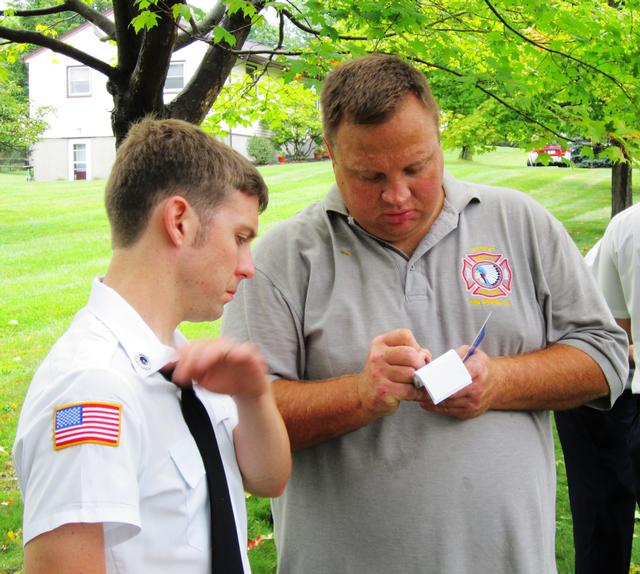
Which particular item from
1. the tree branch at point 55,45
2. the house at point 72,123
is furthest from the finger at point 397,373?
the house at point 72,123

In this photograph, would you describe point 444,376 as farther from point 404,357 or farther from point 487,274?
point 487,274

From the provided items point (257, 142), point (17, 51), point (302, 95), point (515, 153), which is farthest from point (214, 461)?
point (515, 153)

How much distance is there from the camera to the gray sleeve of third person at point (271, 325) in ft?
7.59

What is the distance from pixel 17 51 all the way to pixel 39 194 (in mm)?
20255

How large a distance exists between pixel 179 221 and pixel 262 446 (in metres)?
0.62

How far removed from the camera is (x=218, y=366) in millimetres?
1567

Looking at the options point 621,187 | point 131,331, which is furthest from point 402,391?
point 621,187

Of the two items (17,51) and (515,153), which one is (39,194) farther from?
(515,153)

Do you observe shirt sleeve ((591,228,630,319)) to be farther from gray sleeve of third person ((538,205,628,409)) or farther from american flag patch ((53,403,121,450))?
american flag patch ((53,403,121,450))

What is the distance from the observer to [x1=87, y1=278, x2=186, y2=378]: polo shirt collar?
173 cm

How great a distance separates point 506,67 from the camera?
470 centimetres

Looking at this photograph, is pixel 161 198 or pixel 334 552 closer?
pixel 161 198

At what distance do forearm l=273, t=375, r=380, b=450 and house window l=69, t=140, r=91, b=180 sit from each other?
34813 millimetres

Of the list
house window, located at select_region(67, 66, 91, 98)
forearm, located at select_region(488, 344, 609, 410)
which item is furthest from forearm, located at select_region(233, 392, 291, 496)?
house window, located at select_region(67, 66, 91, 98)
